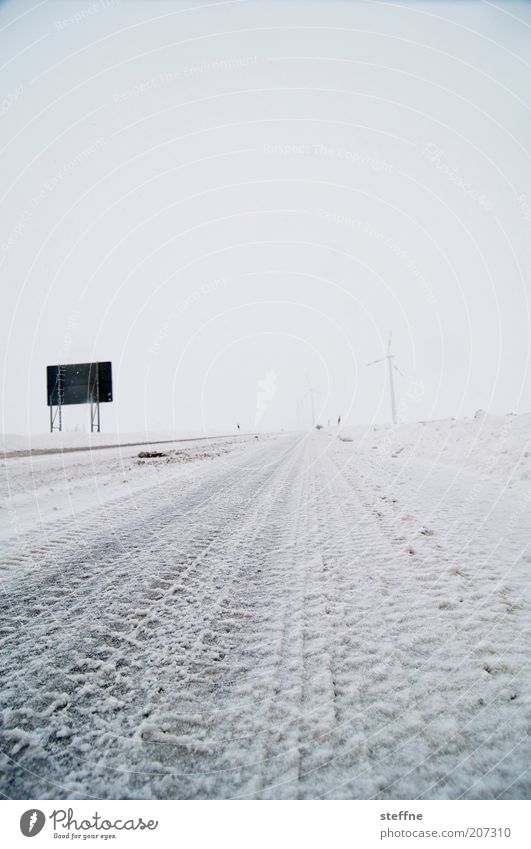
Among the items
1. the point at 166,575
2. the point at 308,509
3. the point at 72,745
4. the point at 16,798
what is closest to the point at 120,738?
the point at 72,745

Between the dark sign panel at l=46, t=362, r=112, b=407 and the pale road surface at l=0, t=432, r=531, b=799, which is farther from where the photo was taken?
the dark sign panel at l=46, t=362, r=112, b=407

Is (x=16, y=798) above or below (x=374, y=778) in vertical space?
below

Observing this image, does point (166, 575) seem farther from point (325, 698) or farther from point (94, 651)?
point (325, 698)

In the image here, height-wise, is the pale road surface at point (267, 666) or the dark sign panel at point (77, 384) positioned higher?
the dark sign panel at point (77, 384)

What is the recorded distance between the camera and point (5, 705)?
6.51ft

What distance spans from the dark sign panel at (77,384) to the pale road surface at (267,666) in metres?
39.8

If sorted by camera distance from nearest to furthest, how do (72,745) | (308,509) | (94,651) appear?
(72,745) < (94,651) < (308,509)

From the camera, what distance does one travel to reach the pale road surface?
1559mm

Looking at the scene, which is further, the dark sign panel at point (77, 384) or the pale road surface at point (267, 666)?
the dark sign panel at point (77, 384)

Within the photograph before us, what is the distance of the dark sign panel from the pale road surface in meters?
39.8

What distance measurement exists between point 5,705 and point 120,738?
0.78 metres

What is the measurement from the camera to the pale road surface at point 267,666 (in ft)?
5.11

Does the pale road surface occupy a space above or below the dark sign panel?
below

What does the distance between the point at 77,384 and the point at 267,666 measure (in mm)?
45088
